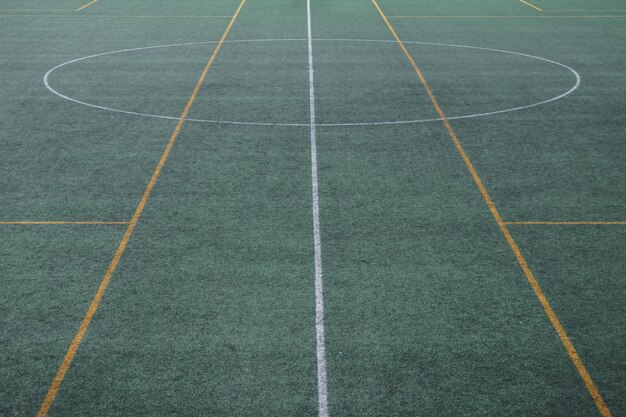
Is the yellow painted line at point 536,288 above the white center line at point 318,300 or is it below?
below

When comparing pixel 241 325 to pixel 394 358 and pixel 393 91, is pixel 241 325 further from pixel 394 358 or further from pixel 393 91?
pixel 393 91

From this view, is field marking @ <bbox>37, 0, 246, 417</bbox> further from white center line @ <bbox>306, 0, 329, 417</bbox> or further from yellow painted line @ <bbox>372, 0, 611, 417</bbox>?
yellow painted line @ <bbox>372, 0, 611, 417</bbox>

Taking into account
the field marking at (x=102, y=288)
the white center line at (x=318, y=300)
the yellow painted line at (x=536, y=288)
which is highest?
the field marking at (x=102, y=288)

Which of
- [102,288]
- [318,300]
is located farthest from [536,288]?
[102,288]

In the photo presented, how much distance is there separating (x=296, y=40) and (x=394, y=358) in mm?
16401

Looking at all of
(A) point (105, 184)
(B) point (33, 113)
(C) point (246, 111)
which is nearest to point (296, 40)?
(C) point (246, 111)

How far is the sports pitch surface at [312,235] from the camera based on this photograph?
22.7 feet

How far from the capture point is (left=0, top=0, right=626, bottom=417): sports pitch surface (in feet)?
22.7

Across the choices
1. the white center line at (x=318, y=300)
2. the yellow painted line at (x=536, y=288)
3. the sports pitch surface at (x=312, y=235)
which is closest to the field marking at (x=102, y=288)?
the sports pitch surface at (x=312, y=235)

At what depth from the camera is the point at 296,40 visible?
72.9 ft

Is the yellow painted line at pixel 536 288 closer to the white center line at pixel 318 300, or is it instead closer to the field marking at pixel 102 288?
the white center line at pixel 318 300

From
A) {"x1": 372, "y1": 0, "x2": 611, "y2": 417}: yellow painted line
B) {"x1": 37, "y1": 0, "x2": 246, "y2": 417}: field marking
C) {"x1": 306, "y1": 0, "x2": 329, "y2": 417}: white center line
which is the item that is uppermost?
{"x1": 37, "y1": 0, "x2": 246, "y2": 417}: field marking

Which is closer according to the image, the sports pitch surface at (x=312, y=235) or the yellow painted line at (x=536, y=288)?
the yellow painted line at (x=536, y=288)

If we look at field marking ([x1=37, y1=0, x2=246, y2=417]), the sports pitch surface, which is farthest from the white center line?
field marking ([x1=37, y1=0, x2=246, y2=417])
